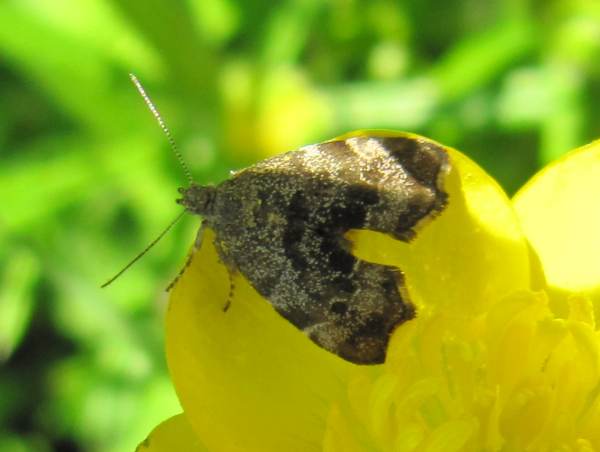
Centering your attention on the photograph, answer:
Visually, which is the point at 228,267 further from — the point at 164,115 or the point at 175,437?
the point at 164,115

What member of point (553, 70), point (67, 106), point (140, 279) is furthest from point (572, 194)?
point (67, 106)

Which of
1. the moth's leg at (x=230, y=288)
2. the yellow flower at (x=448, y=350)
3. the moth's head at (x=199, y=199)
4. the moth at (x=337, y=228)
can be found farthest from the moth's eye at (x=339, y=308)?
the moth's head at (x=199, y=199)

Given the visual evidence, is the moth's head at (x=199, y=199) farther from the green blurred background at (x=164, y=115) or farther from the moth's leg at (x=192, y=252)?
the green blurred background at (x=164, y=115)

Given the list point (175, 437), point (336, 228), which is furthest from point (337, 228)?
point (175, 437)

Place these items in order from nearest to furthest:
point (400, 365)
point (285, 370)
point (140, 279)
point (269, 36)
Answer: point (400, 365)
point (285, 370)
point (140, 279)
point (269, 36)

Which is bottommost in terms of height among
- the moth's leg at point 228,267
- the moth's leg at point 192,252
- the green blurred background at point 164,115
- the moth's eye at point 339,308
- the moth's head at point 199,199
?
the green blurred background at point 164,115

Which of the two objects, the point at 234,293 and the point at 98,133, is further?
the point at 98,133

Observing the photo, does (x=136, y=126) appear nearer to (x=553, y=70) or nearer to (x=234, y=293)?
(x=553, y=70)

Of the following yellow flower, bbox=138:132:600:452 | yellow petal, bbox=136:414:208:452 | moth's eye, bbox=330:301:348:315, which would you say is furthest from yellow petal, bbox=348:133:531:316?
yellow petal, bbox=136:414:208:452
